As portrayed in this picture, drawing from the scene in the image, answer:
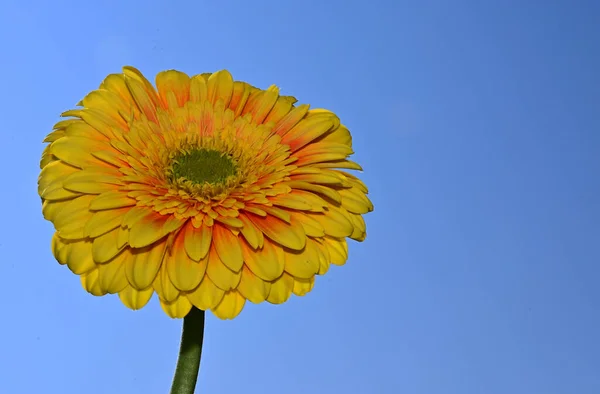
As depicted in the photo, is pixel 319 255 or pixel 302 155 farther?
pixel 302 155

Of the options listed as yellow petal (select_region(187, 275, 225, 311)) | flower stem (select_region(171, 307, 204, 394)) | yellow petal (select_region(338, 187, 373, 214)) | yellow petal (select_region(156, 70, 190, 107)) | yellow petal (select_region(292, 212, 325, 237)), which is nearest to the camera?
flower stem (select_region(171, 307, 204, 394))

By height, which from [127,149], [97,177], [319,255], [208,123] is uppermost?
[208,123]

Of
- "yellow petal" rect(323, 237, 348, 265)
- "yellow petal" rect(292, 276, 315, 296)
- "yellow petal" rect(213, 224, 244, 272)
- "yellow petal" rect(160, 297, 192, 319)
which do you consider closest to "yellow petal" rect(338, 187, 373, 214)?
"yellow petal" rect(323, 237, 348, 265)

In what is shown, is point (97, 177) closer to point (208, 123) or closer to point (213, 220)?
point (213, 220)

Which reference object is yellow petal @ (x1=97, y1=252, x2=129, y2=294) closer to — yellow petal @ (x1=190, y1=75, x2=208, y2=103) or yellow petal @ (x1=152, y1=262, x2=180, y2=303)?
yellow petal @ (x1=152, y1=262, x2=180, y2=303)

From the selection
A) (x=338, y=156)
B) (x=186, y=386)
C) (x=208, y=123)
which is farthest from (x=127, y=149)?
(x=186, y=386)

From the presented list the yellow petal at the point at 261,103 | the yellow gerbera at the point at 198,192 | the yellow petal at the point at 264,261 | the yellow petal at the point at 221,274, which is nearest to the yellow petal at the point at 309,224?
the yellow gerbera at the point at 198,192
